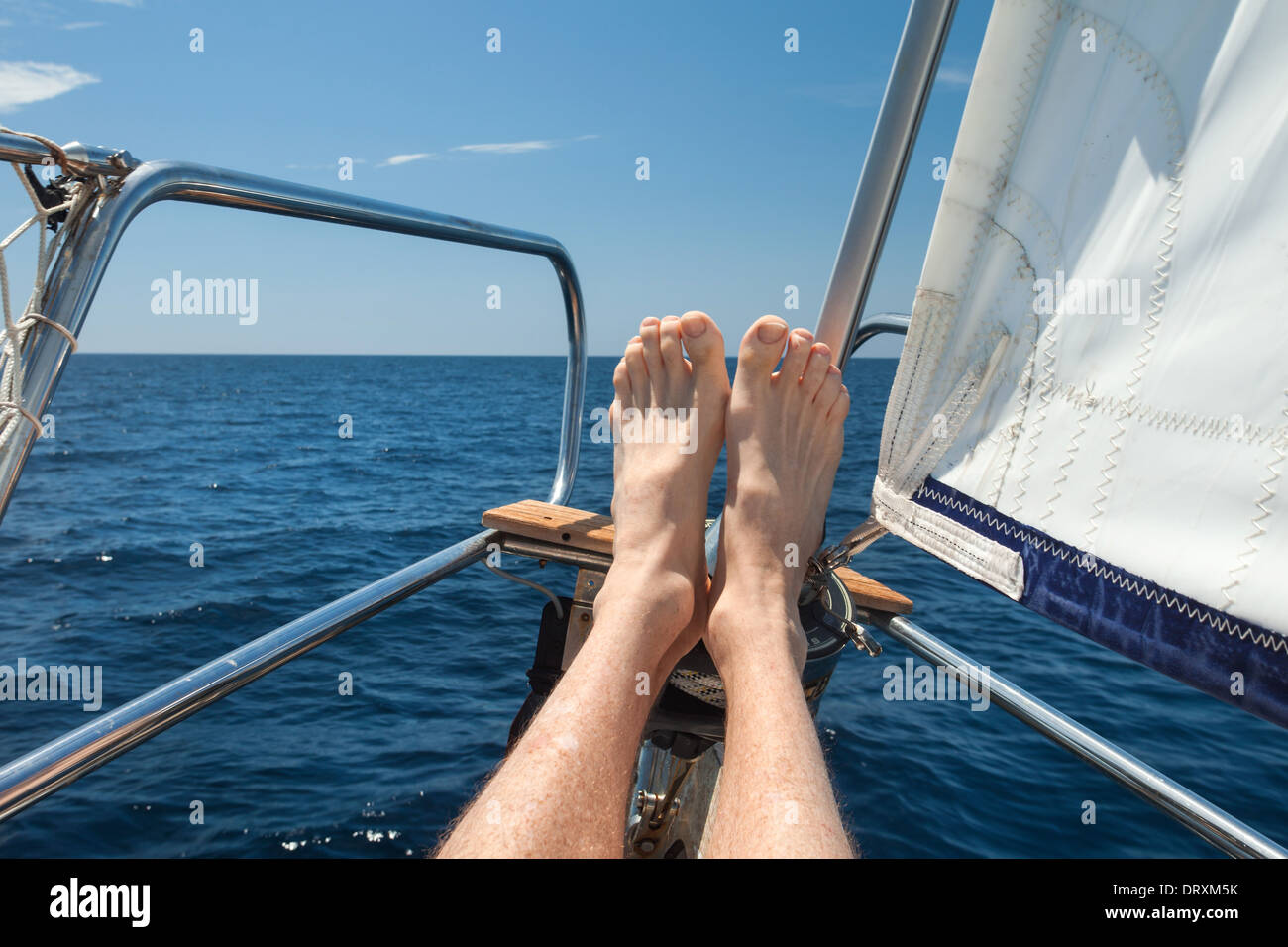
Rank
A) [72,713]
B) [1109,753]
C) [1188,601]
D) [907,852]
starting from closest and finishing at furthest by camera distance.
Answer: [1188,601]
[1109,753]
[907,852]
[72,713]

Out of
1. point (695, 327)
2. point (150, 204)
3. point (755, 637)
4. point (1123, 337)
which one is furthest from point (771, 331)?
Answer: point (150, 204)

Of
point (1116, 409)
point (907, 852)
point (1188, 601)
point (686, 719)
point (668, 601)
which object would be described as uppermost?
point (1116, 409)

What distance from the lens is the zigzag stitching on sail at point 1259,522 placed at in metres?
0.59

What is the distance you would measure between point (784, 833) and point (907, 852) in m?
3.12

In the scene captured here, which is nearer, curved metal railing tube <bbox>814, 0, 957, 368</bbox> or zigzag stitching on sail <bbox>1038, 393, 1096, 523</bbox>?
zigzag stitching on sail <bbox>1038, 393, 1096, 523</bbox>

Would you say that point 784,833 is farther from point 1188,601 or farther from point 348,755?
point 348,755

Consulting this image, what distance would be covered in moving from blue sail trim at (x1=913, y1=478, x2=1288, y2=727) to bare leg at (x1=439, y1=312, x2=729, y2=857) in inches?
17.3

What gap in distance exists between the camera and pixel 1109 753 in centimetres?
84

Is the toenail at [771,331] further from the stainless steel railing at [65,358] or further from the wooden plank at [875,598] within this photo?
the stainless steel railing at [65,358]

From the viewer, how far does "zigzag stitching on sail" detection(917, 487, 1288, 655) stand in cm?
61

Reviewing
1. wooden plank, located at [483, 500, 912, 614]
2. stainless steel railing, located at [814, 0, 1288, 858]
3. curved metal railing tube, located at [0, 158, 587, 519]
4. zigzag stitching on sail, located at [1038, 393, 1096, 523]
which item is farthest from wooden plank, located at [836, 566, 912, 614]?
curved metal railing tube, located at [0, 158, 587, 519]

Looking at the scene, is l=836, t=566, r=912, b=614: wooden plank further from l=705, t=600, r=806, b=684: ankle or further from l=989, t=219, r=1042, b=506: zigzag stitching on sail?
l=989, t=219, r=1042, b=506: zigzag stitching on sail

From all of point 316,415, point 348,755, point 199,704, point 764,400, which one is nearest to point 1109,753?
point 764,400

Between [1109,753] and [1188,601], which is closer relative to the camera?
[1188,601]
